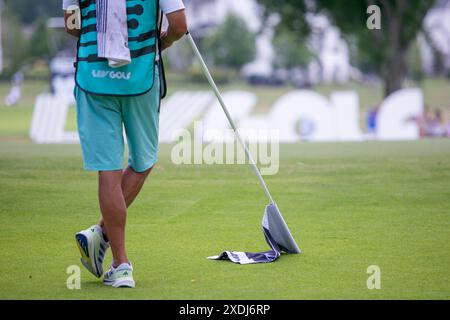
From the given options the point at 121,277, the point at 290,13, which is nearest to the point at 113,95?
the point at 121,277

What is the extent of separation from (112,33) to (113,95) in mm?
374

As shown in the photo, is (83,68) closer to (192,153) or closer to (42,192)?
(42,192)

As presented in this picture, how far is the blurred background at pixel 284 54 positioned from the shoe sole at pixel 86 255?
1855cm

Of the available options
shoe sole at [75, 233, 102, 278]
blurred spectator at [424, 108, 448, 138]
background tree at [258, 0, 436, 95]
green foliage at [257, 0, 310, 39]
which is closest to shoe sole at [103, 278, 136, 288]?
shoe sole at [75, 233, 102, 278]

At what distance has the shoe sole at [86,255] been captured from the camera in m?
6.21

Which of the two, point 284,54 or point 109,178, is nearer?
point 109,178

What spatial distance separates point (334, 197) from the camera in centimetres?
1012

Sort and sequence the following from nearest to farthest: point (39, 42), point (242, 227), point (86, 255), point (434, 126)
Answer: point (86, 255)
point (242, 227)
point (434, 126)
point (39, 42)

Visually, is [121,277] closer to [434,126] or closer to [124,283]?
[124,283]

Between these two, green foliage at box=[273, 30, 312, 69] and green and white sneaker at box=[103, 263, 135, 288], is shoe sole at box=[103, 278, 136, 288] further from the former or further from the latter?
green foliage at box=[273, 30, 312, 69]

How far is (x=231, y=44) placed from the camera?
75.9 meters

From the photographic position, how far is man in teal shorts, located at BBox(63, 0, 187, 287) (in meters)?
6.07

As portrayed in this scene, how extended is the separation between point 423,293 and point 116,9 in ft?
8.00

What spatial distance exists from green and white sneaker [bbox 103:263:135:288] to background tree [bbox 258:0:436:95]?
116 feet
